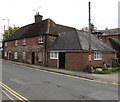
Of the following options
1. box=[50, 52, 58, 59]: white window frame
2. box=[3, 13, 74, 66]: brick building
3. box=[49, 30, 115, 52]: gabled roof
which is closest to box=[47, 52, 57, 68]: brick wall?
box=[50, 52, 58, 59]: white window frame

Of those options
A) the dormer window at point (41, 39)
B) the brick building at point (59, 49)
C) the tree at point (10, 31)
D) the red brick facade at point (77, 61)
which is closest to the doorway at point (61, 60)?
the brick building at point (59, 49)

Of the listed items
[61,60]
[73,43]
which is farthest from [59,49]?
[73,43]

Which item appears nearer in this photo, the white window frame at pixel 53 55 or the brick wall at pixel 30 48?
the white window frame at pixel 53 55

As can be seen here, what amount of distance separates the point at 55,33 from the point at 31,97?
17141 millimetres

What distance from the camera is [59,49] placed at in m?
19.0

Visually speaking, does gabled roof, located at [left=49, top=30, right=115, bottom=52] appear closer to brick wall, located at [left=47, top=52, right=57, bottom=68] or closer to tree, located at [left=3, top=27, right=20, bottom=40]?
brick wall, located at [left=47, top=52, right=57, bottom=68]

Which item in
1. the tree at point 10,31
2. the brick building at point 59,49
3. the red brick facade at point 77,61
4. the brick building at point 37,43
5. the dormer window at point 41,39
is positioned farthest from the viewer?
the tree at point 10,31

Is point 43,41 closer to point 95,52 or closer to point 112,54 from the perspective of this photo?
point 95,52

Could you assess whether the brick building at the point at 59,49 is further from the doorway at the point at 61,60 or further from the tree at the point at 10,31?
the tree at the point at 10,31

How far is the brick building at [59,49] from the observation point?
16.9 m

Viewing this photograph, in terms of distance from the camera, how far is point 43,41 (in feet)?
70.8

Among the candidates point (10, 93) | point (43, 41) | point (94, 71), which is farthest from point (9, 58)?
point (10, 93)

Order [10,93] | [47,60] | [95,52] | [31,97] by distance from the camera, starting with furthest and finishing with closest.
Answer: [47,60]
[95,52]
[10,93]
[31,97]

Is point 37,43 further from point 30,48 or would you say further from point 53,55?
point 53,55
